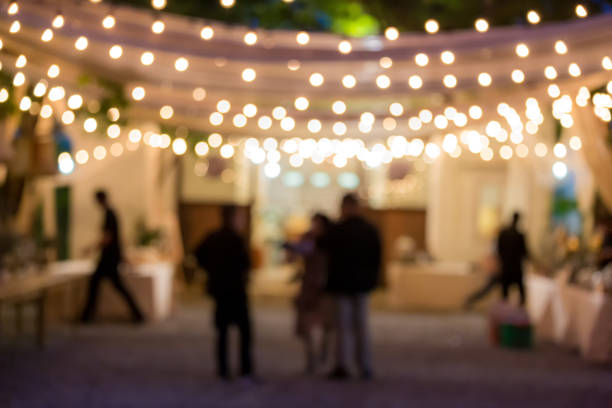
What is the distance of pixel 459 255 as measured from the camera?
50.2ft

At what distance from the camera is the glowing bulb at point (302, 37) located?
22.9 feet

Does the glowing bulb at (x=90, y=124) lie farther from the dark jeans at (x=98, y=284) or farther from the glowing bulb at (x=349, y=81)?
the glowing bulb at (x=349, y=81)

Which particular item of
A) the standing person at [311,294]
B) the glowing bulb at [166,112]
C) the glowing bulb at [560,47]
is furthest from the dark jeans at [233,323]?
the glowing bulb at [166,112]

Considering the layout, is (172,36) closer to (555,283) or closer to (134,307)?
(134,307)

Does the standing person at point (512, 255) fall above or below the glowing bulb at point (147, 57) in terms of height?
below

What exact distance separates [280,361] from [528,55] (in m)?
3.35

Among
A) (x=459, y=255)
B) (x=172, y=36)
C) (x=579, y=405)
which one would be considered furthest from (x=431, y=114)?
(x=459, y=255)

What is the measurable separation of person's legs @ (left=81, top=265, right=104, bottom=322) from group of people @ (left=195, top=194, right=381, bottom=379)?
2842 millimetres

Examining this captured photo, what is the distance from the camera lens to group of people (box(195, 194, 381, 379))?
254 inches

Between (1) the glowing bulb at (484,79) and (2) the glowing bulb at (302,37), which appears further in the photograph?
(1) the glowing bulb at (484,79)

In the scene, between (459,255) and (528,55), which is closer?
(528,55)

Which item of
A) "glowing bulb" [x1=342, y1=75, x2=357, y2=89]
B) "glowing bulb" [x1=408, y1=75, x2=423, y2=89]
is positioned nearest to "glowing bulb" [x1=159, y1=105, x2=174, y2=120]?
"glowing bulb" [x1=342, y1=75, x2=357, y2=89]

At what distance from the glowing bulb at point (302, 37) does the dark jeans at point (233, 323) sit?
2179 millimetres

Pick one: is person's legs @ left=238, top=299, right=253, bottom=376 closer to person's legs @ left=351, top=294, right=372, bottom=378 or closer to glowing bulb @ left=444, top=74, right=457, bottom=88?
person's legs @ left=351, top=294, right=372, bottom=378
